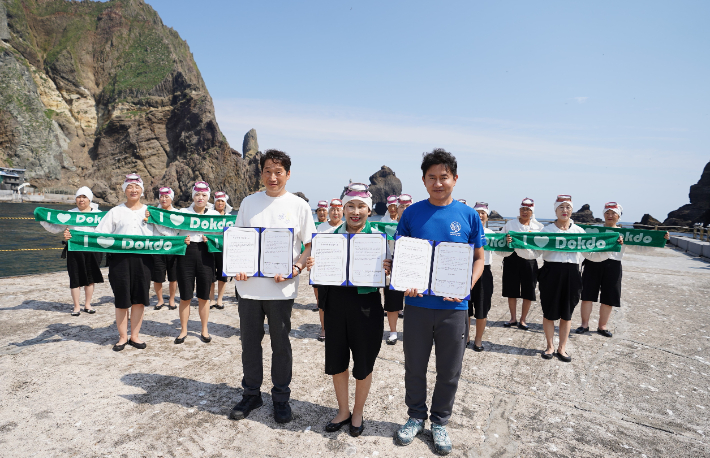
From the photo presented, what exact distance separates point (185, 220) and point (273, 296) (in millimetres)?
3430

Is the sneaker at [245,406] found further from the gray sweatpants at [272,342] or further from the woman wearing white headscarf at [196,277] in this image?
the woman wearing white headscarf at [196,277]

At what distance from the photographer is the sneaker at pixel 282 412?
134 inches

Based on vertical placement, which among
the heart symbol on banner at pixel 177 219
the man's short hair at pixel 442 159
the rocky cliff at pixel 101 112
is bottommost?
the heart symbol on banner at pixel 177 219

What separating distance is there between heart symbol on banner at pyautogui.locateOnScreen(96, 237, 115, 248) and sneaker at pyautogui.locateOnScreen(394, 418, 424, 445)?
4.73 meters

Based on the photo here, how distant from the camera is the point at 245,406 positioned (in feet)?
11.6

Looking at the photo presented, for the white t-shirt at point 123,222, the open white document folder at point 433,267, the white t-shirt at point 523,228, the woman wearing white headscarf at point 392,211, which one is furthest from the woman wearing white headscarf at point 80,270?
the white t-shirt at point 523,228

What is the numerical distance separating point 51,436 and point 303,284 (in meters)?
7.20

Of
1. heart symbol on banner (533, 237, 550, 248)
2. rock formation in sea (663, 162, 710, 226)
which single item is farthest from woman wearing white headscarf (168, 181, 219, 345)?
rock formation in sea (663, 162, 710, 226)

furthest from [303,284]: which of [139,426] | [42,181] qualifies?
[42,181]

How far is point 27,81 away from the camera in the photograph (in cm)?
9556

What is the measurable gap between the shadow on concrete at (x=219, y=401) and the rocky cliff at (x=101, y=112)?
4123 inches

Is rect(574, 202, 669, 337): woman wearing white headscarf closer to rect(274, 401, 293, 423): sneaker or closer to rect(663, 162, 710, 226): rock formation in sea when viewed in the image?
rect(274, 401, 293, 423): sneaker

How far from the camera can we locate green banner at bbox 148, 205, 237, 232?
5990 mm

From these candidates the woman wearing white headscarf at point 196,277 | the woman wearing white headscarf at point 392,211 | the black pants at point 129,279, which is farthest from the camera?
the woman wearing white headscarf at point 392,211
